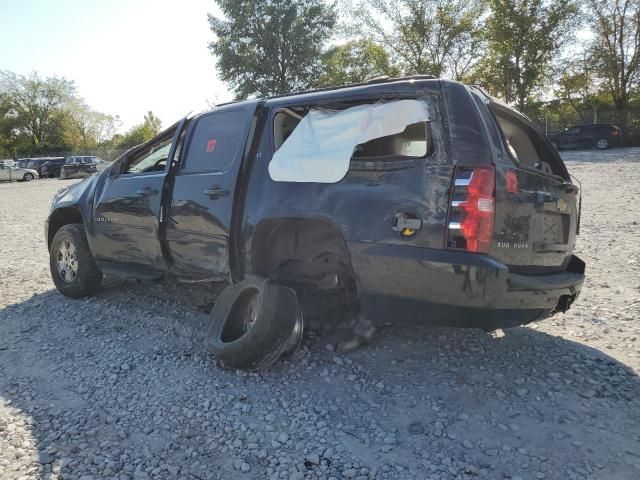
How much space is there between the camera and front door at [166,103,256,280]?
3.74 metres

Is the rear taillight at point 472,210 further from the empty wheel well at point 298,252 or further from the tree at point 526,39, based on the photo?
the tree at point 526,39

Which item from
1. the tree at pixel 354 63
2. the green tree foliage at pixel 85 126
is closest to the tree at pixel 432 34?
the tree at pixel 354 63

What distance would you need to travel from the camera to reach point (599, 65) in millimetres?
30984

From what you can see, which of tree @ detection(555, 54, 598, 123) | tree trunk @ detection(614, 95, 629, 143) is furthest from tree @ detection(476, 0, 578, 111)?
tree trunk @ detection(614, 95, 629, 143)

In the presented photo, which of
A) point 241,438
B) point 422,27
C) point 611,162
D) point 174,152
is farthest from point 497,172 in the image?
point 422,27

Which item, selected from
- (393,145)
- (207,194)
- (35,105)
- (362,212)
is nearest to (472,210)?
(362,212)

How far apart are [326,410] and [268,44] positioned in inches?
1417

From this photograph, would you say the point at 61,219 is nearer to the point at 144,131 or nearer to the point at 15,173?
the point at 15,173

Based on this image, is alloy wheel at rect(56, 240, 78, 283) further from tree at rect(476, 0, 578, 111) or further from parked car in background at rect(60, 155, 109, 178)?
tree at rect(476, 0, 578, 111)

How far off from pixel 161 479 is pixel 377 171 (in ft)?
6.56

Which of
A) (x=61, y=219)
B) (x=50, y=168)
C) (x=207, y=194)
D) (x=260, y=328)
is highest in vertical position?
(x=50, y=168)

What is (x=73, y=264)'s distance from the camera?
5215mm

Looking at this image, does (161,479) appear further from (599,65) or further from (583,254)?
(599,65)

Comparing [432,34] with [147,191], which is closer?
[147,191]
